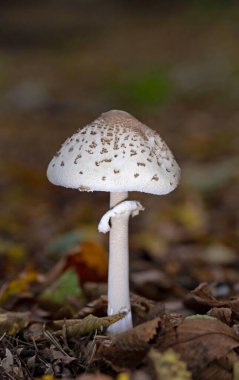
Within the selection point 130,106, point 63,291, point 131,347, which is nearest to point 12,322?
point 63,291

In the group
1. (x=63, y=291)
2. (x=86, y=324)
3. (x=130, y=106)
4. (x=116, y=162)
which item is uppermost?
(x=130, y=106)

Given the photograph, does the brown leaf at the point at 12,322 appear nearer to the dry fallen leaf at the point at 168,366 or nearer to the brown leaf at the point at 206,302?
the brown leaf at the point at 206,302

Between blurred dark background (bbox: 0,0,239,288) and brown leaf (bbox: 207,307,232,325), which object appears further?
blurred dark background (bbox: 0,0,239,288)

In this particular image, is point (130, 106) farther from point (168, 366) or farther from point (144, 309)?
point (168, 366)

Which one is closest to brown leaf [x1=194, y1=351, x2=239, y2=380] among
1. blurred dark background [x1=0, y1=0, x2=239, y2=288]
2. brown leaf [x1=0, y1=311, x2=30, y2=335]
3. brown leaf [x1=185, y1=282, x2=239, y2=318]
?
brown leaf [x1=185, y1=282, x2=239, y2=318]

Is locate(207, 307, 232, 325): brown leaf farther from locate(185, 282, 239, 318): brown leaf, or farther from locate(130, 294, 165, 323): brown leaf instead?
locate(130, 294, 165, 323): brown leaf

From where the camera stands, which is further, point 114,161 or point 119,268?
point 119,268
